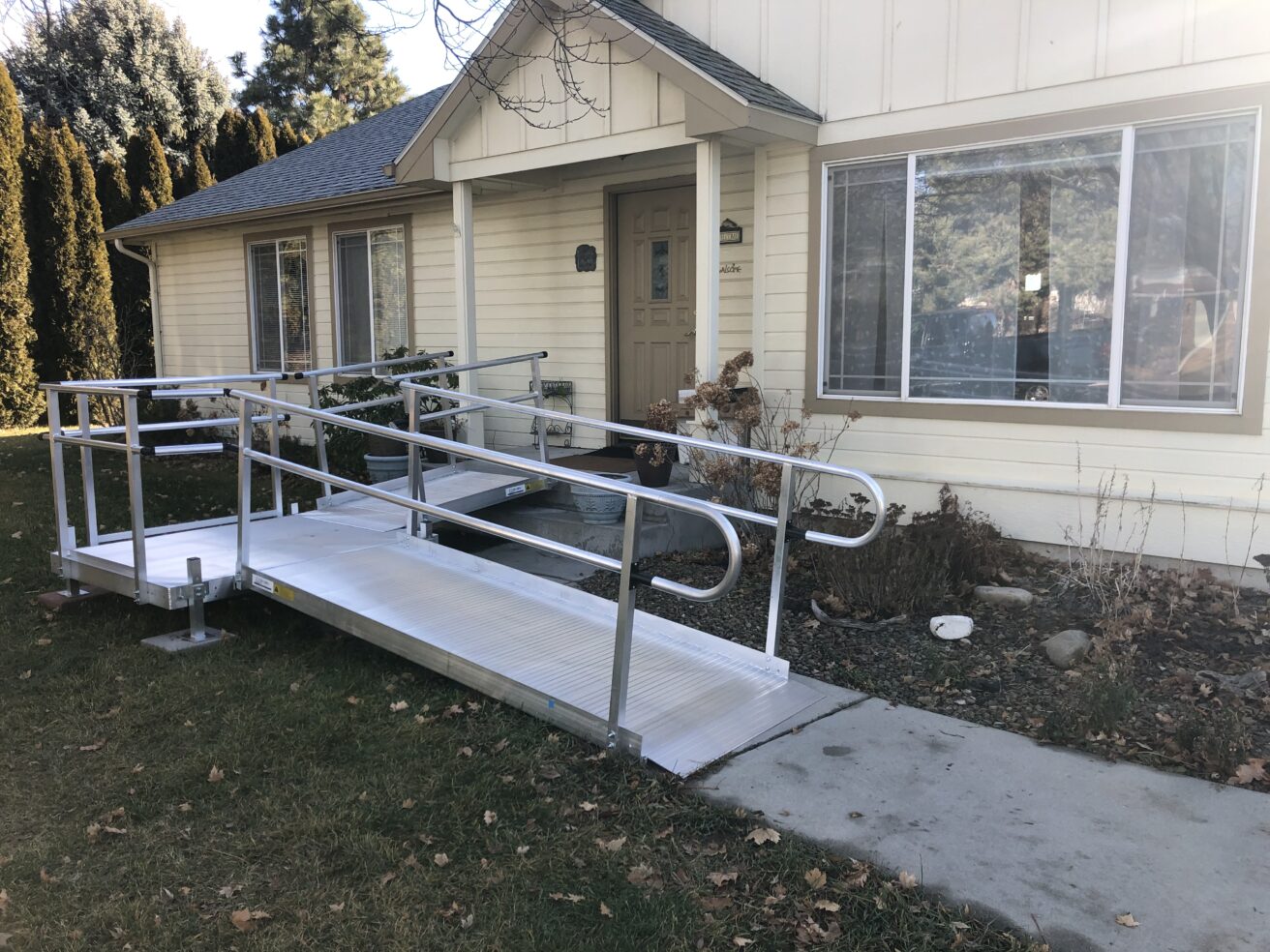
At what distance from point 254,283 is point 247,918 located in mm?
11608

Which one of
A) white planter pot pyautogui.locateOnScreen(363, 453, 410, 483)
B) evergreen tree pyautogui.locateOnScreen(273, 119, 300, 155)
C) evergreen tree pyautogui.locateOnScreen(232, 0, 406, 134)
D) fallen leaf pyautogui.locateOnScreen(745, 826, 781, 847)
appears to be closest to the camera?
fallen leaf pyautogui.locateOnScreen(745, 826, 781, 847)

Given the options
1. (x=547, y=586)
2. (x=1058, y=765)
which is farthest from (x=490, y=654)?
(x=1058, y=765)

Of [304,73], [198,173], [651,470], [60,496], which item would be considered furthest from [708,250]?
[304,73]

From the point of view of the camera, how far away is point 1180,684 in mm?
4316

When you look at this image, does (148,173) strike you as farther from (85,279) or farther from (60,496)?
(60,496)

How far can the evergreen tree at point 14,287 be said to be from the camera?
15547 mm

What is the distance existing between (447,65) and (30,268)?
1370 cm

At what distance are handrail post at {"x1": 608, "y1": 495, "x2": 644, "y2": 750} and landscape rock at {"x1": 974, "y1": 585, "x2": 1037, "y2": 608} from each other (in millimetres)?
2826

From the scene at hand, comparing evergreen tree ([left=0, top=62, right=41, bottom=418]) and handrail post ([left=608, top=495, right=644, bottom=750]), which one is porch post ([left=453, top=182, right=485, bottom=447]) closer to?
handrail post ([left=608, top=495, right=644, bottom=750])

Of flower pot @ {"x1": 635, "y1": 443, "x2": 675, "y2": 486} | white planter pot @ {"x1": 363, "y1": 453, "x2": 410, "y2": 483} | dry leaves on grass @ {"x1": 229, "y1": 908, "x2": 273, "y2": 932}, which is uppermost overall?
flower pot @ {"x1": 635, "y1": 443, "x2": 675, "y2": 486}

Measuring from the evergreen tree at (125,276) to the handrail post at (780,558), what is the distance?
16.3m

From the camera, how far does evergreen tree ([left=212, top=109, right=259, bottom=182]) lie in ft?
69.5

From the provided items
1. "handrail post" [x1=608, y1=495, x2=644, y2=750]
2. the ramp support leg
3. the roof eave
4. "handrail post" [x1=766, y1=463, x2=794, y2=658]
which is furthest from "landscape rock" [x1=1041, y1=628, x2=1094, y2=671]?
the roof eave

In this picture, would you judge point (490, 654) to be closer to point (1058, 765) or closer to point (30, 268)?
point (1058, 765)
